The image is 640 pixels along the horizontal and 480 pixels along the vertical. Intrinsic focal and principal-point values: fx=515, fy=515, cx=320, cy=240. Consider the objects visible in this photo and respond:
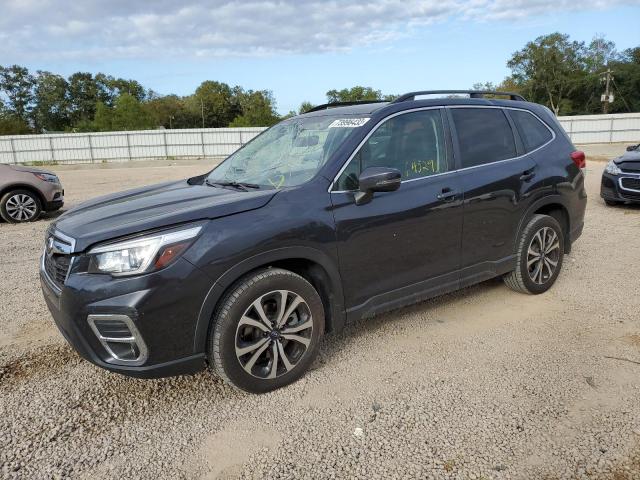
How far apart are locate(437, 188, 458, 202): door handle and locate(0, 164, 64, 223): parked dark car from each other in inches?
339

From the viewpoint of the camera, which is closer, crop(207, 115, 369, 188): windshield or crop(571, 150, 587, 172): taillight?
crop(207, 115, 369, 188): windshield

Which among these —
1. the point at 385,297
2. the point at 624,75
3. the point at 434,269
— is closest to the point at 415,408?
the point at 385,297

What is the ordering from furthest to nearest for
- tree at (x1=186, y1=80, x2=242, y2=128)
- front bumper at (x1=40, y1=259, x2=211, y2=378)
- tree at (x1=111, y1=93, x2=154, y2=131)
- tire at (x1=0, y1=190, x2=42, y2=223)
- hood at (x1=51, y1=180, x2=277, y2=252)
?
tree at (x1=186, y1=80, x2=242, y2=128) → tree at (x1=111, y1=93, x2=154, y2=131) → tire at (x1=0, y1=190, x2=42, y2=223) → hood at (x1=51, y1=180, x2=277, y2=252) → front bumper at (x1=40, y1=259, x2=211, y2=378)

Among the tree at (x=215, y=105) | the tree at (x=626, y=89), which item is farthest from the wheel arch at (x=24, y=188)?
the tree at (x=215, y=105)

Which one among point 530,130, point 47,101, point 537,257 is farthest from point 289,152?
point 47,101

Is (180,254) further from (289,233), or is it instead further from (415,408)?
(415,408)

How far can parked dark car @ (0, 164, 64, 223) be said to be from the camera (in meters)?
9.59

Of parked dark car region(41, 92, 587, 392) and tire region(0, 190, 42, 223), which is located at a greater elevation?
parked dark car region(41, 92, 587, 392)

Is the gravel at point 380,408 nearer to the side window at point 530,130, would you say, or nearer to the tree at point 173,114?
the side window at point 530,130

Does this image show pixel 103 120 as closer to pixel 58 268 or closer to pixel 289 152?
pixel 289 152

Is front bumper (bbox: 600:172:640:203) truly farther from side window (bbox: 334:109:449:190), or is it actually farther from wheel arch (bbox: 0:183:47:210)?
wheel arch (bbox: 0:183:47:210)

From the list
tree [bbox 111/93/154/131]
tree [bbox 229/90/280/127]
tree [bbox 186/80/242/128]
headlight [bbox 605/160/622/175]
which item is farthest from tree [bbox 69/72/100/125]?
headlight [bbox 605/160/622/175]

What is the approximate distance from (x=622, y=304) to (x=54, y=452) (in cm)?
457

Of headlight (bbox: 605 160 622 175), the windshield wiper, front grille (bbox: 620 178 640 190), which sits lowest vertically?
front grille (bbox: 620 178 640 190)
